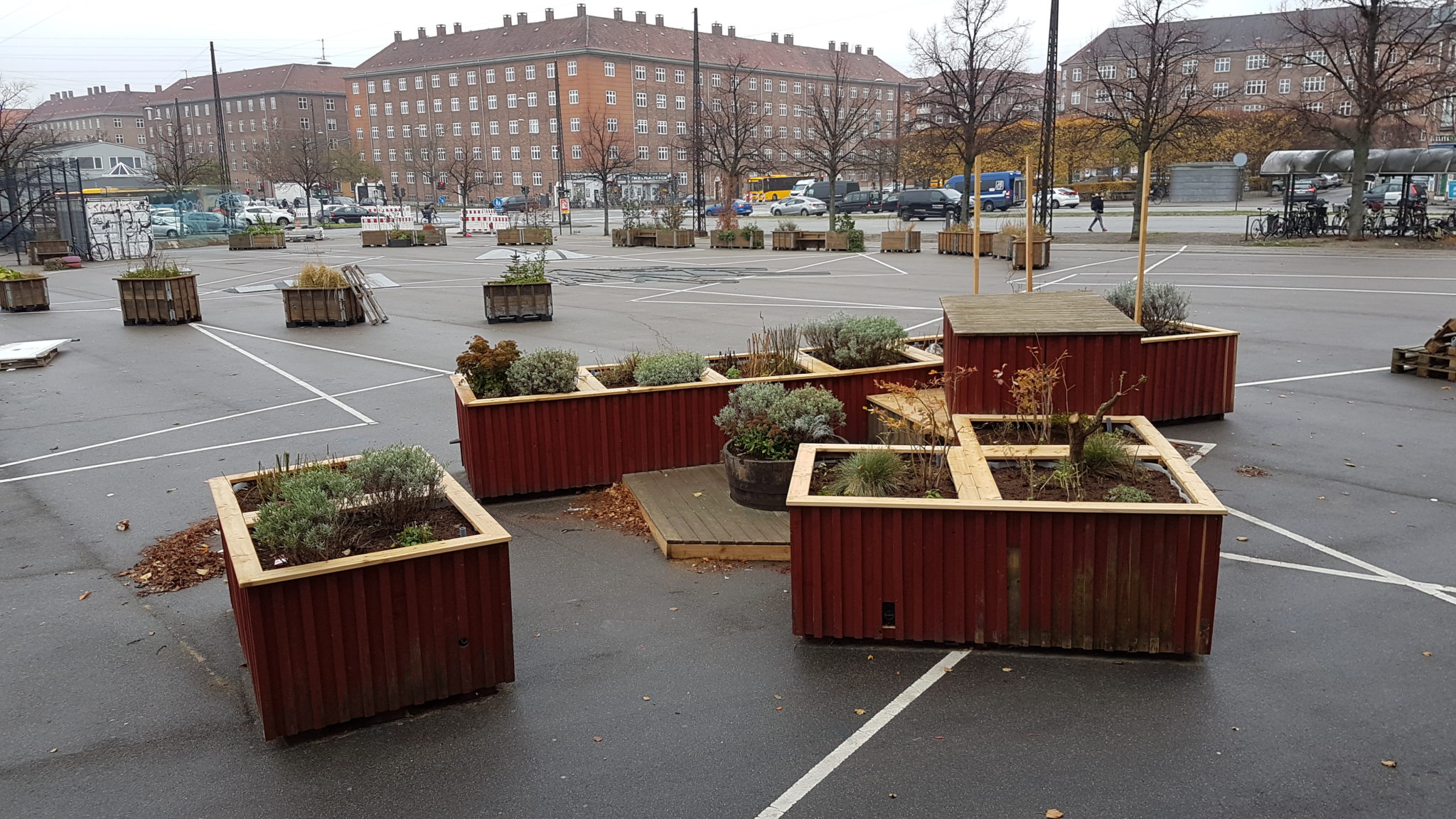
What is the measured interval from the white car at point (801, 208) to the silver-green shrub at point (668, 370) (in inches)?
2571

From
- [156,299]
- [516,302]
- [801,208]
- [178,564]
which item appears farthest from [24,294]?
[801,208]

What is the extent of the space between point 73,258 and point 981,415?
4218 cm

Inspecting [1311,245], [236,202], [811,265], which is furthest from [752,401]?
[236,202]

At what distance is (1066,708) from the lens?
5949 mm

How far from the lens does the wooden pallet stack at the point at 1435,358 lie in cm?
1449

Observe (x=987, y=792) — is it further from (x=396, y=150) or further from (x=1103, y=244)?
(x=396, y=150)

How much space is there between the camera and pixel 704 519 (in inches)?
353

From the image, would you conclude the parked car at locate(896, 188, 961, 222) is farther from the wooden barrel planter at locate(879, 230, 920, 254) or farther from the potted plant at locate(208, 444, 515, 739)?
the potted plant at locate(208, 444, 515, 739)

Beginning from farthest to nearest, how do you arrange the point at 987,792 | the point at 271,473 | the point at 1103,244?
the point at 1103,244 → the point at 271,473 → the point at 987,792

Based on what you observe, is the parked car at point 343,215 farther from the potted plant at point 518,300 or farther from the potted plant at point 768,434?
the potted plant at point 768,434

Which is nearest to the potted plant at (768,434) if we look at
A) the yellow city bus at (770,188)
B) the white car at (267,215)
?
the white car at (267,215)

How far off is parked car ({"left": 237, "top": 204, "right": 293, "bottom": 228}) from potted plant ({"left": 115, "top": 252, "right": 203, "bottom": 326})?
1780 inches

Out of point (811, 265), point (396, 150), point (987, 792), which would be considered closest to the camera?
point (987, 792)

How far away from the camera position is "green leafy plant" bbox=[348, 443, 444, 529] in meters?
6.67
